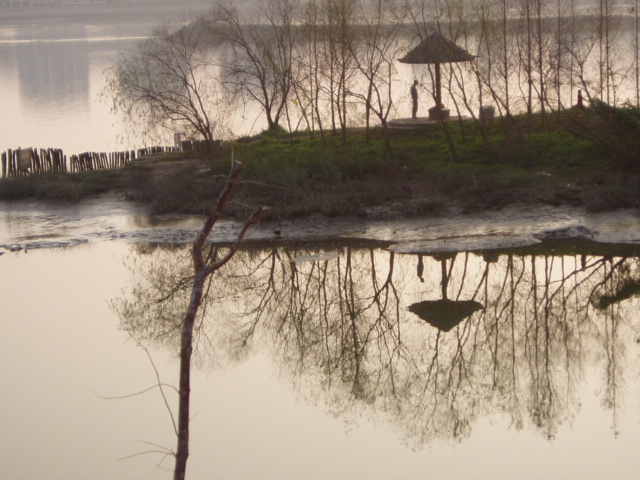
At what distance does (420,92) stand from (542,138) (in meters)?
10.7

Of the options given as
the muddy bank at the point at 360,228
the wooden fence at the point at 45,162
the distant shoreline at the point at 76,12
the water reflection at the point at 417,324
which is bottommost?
the water reflection at the point at 417,324

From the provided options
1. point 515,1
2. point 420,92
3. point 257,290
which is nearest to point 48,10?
point 420,92

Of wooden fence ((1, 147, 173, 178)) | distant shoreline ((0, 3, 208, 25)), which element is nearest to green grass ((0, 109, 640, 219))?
wooden fence ((1, 147, 173, 178))

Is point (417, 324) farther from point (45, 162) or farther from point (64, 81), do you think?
point (64, 81)

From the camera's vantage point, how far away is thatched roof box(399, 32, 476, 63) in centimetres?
2041

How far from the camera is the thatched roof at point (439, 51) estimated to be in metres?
20.4

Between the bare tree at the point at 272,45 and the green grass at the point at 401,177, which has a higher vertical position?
the bare tree at the point at 272,45

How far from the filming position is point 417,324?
12391mm

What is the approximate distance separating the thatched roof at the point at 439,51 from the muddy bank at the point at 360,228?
489 centimetres

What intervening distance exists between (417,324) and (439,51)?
Answer: 9494mm

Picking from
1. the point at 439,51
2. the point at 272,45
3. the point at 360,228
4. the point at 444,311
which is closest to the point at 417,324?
the point at 444,311

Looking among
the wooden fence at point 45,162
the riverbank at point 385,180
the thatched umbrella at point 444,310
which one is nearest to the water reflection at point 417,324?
the thatched umbrella at point 444,310

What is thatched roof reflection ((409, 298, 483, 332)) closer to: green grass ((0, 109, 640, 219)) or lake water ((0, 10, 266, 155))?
green grass ((0, 109, 640, 219))

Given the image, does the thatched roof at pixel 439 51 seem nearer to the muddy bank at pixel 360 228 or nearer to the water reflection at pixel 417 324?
the muddy bank at pixel 360 228
